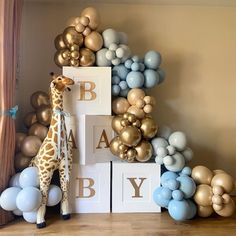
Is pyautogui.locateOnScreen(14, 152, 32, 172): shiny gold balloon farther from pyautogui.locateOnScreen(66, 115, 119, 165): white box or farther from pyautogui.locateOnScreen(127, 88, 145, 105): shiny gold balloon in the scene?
pyautogui.locateOnScreen(127, 88, 145, 105): shiny gold balloon

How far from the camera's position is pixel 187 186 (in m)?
1.46

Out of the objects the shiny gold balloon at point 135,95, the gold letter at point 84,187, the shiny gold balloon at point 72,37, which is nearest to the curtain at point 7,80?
the shiny gold balloon at point 72,37

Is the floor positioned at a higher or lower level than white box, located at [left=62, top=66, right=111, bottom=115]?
lower

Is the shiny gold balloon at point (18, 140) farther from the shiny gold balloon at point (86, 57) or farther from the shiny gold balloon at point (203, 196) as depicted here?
the shiny gold balloon at point (203, 196)

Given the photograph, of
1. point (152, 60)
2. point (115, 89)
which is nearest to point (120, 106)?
point (115, 89)

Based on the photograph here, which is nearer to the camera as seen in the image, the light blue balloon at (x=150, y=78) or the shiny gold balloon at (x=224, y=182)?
the shiny gold balloon at (x=224, y=182)

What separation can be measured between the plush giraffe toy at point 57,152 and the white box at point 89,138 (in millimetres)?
59

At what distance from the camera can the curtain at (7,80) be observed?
1.39m

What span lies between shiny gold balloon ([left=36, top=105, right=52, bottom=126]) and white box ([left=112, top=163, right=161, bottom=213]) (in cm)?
43

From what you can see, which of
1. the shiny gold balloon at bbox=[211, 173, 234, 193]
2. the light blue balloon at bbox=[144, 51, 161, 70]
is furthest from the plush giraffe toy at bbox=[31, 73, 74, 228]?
the shiny gold balloon at bbox=[211, 173, 234, 193]

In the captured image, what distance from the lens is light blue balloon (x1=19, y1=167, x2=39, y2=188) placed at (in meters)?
1.43

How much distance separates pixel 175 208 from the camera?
143 cm

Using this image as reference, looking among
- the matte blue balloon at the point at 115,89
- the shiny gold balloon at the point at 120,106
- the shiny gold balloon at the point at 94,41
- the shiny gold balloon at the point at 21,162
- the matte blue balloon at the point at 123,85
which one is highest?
the shiny gold balloon at the point at 94,41

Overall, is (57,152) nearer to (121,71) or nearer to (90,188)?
(90,188)
